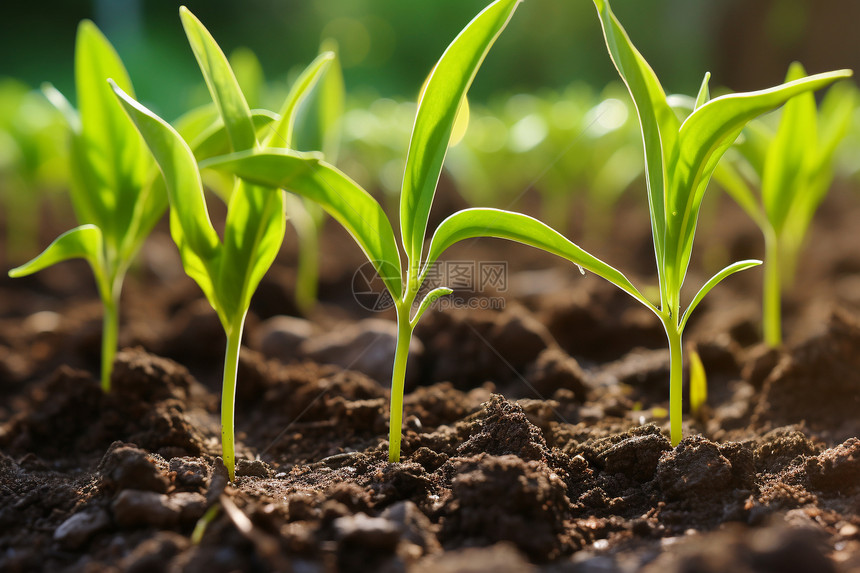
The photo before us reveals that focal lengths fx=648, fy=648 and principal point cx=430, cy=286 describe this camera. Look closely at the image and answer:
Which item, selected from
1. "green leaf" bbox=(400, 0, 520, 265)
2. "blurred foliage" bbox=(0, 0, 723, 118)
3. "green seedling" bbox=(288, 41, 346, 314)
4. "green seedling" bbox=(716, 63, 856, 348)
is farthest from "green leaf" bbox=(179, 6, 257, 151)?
"blurred foliage" bbox=(0, 0, 723, 118)

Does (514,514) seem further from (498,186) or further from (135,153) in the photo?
(498,186)

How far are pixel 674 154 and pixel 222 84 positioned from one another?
77cm

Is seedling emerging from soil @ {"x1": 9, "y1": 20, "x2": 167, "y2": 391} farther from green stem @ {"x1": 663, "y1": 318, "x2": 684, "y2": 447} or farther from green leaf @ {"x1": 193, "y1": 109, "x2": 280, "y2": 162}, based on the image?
green stem @ {"x1": 663, "y1": 318, "x2": 684, "y2": 447}

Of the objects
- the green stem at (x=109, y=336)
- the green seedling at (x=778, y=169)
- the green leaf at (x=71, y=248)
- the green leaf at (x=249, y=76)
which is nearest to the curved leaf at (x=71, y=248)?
the green leaf at (x=71, y=248)

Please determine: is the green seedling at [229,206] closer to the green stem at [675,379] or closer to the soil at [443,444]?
the soil at [443,444]

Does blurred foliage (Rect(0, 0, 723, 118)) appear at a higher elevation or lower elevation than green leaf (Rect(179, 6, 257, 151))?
higher

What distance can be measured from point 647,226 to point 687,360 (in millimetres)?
1979

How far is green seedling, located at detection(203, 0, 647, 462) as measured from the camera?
1.02 metres

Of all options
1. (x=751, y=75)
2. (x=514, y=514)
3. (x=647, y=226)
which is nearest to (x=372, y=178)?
(x=647, y=226)

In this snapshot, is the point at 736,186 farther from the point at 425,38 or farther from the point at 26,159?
the point at 425,38

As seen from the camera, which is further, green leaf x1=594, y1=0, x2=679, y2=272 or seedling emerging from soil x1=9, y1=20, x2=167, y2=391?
seedling emerging from soil x1=9, y1=20, x2=167, y2=391

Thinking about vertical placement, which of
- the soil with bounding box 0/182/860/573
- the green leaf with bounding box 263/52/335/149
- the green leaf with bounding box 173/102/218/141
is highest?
the green leaf with bounding box 173/102/218/141

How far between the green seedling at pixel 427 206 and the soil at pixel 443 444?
246 mm

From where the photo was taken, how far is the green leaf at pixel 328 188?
0.87 m
